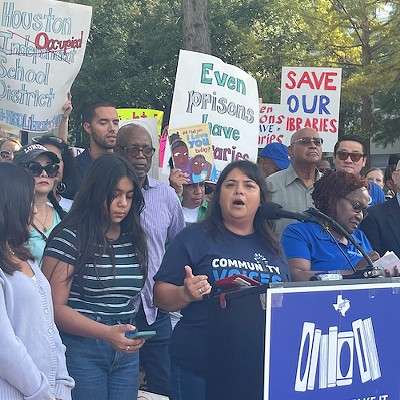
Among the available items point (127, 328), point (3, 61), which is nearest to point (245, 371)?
point (127, 328)

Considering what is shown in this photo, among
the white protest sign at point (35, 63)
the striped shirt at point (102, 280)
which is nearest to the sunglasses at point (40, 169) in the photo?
the striped shirt at point (102, 280)

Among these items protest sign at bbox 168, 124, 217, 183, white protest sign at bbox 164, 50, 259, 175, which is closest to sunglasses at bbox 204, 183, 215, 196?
protest sign at bbox 168, 124, 217, 183

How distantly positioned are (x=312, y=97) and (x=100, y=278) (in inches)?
260

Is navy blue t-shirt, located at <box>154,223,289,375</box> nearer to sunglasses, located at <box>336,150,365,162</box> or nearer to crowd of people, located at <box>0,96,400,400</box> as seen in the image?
crowd of people, located at <box>0,96,400,400</box>

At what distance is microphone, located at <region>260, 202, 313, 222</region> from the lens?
11.9ft

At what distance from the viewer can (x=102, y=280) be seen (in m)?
3.76

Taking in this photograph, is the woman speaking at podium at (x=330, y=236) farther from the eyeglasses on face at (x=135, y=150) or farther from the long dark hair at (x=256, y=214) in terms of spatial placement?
the eyeglasses on face at (x=135, y=150)

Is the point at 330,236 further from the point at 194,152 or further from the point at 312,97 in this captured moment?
the point at 312,97

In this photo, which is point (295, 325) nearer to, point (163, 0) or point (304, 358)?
point (304, 358)

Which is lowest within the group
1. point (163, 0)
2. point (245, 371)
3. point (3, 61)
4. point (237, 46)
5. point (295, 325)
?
point (245, 371)

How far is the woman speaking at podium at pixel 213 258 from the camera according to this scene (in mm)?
3764

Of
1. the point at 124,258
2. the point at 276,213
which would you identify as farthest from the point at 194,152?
the point at 276,213

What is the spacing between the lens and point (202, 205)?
6.30 meters

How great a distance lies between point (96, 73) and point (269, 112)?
18.3 m
